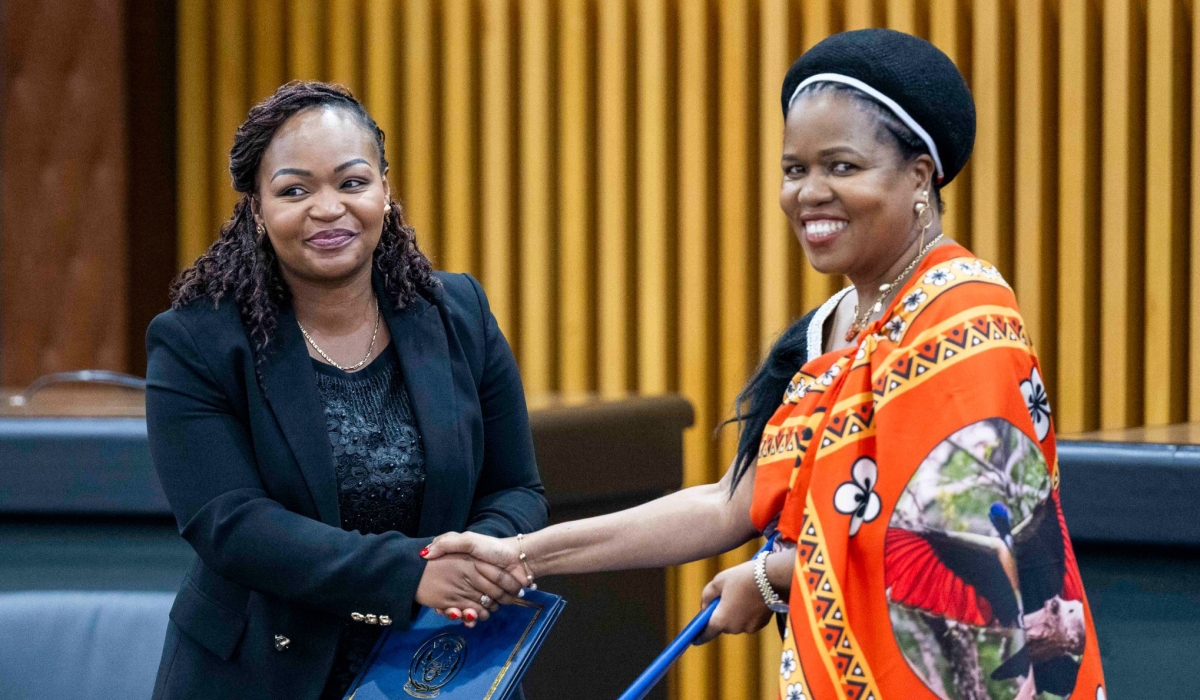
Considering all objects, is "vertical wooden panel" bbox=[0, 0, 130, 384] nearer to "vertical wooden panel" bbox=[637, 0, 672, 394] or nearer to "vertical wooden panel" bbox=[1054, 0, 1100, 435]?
"vertical wooden panel" bbox=[637, 0, 672, 394]

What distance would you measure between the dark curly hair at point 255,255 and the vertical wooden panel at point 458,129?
2206mm

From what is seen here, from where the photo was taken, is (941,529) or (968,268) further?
(968,268)

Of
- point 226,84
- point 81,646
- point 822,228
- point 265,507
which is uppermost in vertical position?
point 226,84

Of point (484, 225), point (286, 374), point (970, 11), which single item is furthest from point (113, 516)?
point (970, 11)

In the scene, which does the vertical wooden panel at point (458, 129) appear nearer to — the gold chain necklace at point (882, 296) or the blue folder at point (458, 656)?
the blue folder at point (458, 656)

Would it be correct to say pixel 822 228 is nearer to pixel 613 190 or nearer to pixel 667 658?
pixel 667 658

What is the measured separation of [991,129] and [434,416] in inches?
91.9

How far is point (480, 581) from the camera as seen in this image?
5.98 feet

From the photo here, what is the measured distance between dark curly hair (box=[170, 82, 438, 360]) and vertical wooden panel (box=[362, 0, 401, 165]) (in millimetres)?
2265

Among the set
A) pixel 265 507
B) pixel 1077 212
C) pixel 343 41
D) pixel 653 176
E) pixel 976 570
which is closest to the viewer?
pixel 976 570

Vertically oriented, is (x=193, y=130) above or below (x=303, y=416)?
above

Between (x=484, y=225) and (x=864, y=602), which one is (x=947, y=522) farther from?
(x=484, y=225)

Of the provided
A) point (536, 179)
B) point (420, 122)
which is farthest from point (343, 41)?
point (536, 179)

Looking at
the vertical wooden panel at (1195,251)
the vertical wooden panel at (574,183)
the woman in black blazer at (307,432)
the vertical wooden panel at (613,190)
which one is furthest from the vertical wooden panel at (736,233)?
the woman in black blazer at (307,432)
